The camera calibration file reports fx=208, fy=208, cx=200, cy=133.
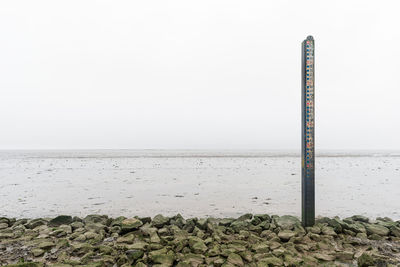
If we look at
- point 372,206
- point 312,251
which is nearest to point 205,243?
point 312,251

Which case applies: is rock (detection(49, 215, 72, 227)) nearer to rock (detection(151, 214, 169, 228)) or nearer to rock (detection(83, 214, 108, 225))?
rock (detection(83, 214, 108, 225))

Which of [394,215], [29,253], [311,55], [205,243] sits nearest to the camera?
[29,253]

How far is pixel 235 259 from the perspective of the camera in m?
3.63

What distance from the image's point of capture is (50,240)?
4.49m

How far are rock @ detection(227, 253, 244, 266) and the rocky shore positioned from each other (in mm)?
17

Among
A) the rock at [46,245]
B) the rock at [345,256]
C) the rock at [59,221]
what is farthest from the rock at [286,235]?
the rock at [59,221]

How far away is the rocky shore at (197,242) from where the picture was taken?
144 inches

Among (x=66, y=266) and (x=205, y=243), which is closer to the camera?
(x=66, y=266)

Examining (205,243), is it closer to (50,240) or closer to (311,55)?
(50,240)

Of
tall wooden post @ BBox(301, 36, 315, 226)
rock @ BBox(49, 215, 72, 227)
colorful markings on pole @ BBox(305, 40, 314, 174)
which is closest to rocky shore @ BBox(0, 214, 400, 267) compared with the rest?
rock @ BBox(49, 215, 72, 227)

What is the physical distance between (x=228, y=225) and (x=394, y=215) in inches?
215

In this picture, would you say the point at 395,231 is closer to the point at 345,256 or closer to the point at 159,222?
the point at 345,256

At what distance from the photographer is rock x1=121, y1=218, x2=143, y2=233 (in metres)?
4.88

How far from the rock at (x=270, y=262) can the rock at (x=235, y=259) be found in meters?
0.31
